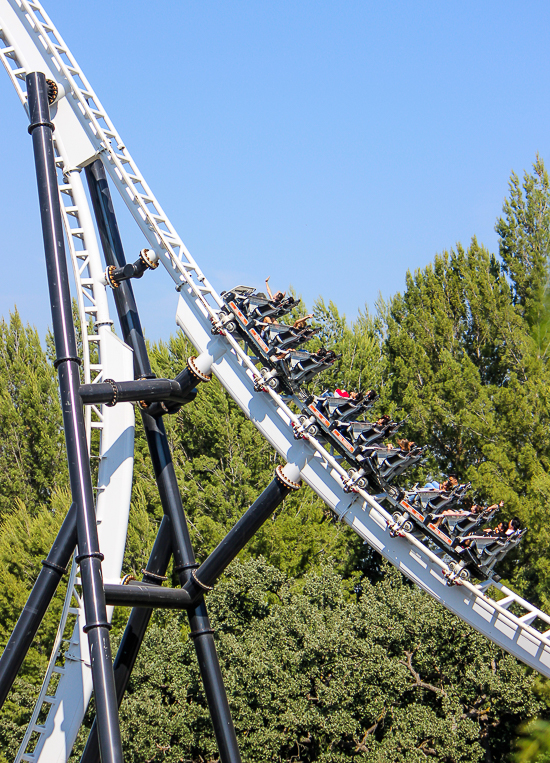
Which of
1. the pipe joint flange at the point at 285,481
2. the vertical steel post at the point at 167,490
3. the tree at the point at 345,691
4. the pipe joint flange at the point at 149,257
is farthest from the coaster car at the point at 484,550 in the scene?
the tree at the point at 345,691

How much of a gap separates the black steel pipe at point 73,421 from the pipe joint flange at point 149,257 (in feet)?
3.45

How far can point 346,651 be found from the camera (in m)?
14.1

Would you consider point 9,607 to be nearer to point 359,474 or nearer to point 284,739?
point 284,739

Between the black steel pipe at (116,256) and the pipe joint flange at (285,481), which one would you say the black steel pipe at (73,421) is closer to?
the black steel pipe at (116,256)

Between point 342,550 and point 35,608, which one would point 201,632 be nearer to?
point 35,608

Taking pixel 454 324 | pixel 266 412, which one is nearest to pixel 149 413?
pixel 266 412

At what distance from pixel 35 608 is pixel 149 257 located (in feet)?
12.5

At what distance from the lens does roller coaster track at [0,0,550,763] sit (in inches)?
261

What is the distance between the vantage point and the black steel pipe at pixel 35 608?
23.0ft

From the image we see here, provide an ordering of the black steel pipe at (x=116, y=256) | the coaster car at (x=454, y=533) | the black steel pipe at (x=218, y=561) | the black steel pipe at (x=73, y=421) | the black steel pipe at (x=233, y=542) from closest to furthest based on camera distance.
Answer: the black steel pipe at (x=73, y=421), the coaster car at (x=454, y=533), the black steel pipe at (x=218, y=561), the black steel pipe at (x=233, y=542), the black steel pipe at (x=116, y=256)

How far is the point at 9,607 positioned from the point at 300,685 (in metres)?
9.87

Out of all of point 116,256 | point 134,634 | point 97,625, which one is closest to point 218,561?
point 134,634

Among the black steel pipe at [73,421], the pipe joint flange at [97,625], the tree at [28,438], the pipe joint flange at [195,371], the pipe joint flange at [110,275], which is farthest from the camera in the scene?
the tree at [28,438]

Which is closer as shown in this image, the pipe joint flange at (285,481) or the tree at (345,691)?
the pipe joint flange at (285,481)
